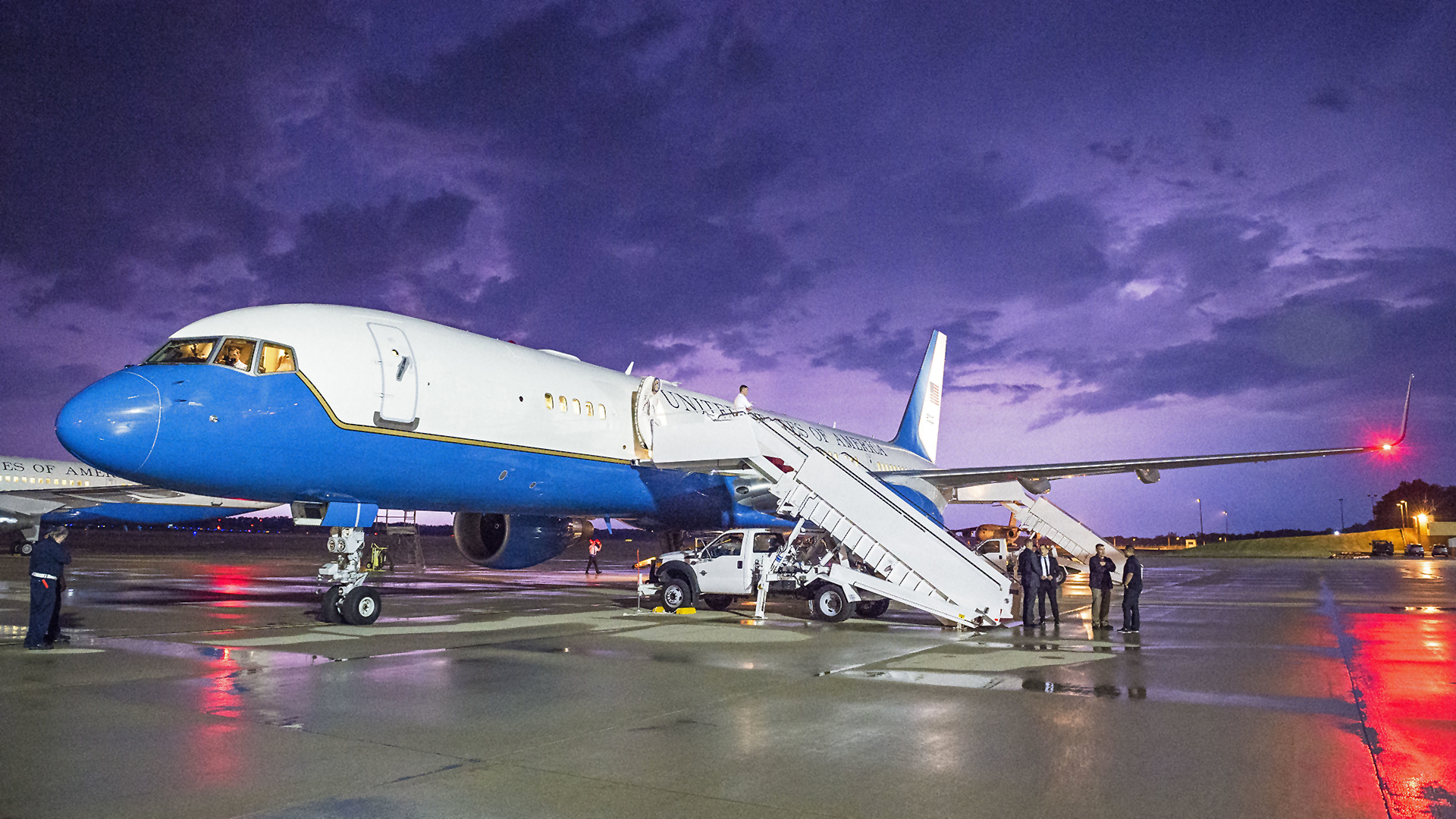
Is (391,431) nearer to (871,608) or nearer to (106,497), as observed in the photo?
(871,608)

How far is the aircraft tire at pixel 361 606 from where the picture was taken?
13.5m

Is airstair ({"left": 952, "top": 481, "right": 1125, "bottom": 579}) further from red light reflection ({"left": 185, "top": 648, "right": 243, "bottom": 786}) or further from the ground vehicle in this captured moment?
red light reflection ({"left": 185, "top": 648, "right": 243, "bottom": 786})

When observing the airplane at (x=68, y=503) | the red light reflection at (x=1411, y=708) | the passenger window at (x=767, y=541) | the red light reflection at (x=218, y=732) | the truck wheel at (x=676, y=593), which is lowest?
the red light reflection at (x=1411, y=708)

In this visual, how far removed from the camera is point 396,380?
12.8 metres

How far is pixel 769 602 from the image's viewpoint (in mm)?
19812

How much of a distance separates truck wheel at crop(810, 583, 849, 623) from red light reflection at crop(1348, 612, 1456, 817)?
6.97m

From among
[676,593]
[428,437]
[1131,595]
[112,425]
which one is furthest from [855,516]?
[112,425]

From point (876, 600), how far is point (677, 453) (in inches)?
174

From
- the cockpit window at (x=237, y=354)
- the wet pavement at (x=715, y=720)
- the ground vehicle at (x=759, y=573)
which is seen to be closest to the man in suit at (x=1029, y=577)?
the wet pavement at (x=715, y=720)

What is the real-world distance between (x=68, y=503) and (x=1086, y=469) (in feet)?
119

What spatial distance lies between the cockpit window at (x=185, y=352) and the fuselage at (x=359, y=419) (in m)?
0.02

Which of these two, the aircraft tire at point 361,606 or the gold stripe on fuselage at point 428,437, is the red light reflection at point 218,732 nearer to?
the gold stripe on fuselage at point 428,437

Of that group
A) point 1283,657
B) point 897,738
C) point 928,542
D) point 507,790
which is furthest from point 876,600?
point 507,790

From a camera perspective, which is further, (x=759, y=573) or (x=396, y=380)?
(x=759, y=573)
